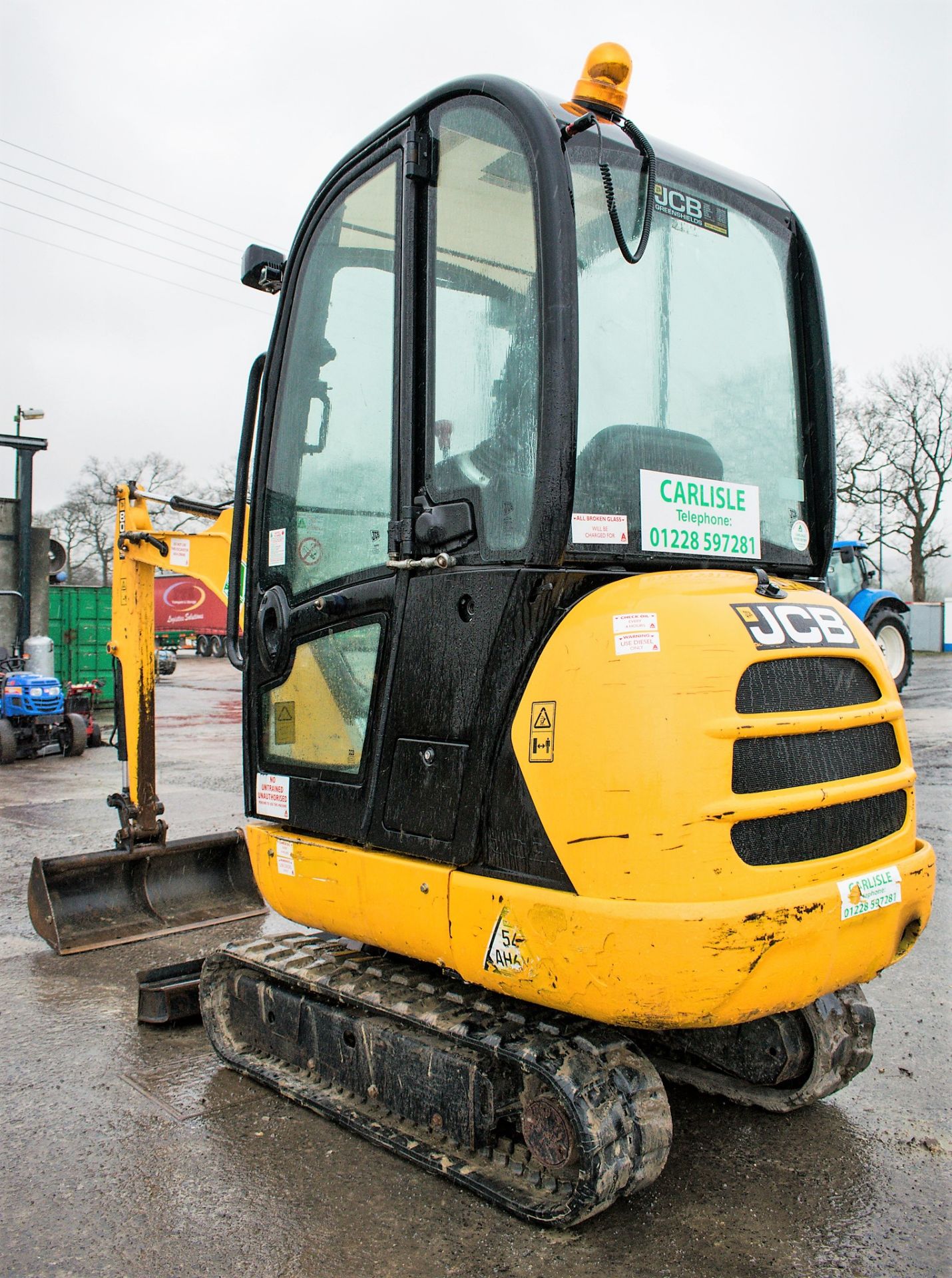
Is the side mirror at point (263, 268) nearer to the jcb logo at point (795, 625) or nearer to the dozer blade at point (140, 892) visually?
the jcb logo at point (795, 625)

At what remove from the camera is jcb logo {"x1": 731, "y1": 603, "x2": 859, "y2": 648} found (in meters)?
2.65

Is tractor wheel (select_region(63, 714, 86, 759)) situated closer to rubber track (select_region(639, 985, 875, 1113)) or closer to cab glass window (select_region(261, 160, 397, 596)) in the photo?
cab glass window (select_region(261, 160, 397, 596))

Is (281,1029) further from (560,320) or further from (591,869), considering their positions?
(560,320)

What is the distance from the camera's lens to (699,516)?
2971 millimetres

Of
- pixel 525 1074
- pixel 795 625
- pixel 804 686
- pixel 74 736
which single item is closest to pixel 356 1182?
pixel 525 1074

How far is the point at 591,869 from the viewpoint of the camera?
2512 millimetres

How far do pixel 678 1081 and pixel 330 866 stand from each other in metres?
1.43

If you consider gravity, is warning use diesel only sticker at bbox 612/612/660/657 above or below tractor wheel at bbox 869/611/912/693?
below

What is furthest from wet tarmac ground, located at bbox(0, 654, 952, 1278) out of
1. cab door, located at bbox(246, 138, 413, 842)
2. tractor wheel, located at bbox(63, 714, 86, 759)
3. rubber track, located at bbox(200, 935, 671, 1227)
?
tractor wheel, located at bbox(63, 714, 86, 759)

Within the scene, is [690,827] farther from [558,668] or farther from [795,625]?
[795,625]

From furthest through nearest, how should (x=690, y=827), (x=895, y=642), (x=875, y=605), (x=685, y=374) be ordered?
(x=895, y=642) → (x=875, y=605) → (x=685, y=374) → (x=690, y=827)

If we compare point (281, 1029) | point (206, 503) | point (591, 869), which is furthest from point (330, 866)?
point (206, 503)

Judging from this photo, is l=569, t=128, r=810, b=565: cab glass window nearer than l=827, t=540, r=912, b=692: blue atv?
Yes

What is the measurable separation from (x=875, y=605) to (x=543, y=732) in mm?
16032
